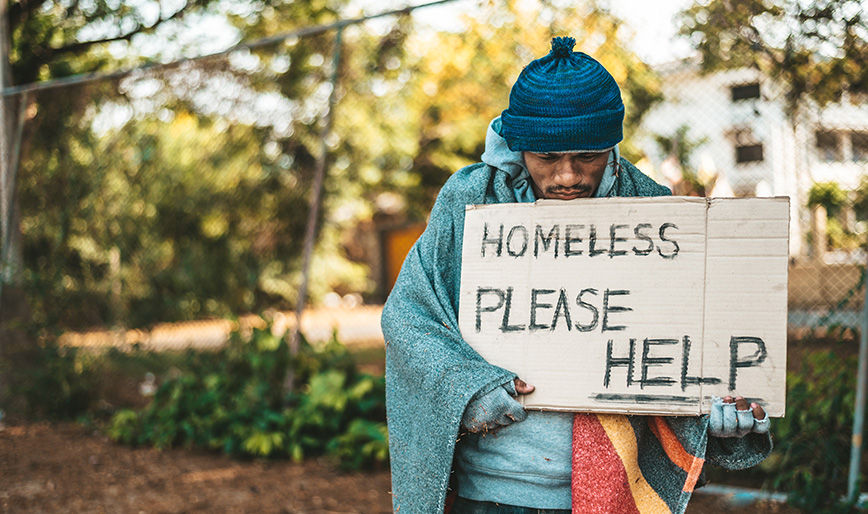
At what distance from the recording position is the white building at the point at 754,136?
3381 mm

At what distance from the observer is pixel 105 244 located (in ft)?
18.8

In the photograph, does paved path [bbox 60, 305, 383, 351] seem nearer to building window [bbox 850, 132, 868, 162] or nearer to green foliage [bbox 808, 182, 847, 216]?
green foliage [bbox 808, 182, 847, 216]

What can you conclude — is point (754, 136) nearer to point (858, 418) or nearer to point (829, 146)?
point (829, 146)

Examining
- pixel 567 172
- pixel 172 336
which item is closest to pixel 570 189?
pixel 567 172

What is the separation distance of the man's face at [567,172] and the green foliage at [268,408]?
306cm

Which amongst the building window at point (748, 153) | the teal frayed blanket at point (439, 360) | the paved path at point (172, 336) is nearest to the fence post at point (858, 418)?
the building window at point (748, 153)

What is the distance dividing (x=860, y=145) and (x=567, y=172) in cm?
251

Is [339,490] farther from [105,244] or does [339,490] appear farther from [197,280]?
[105,244]

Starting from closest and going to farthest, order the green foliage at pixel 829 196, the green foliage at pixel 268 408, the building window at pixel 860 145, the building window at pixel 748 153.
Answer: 1. the building window at pixel 860 145
2. the green foliage at pixel 829 196
3. the building window at pixel 748 153
4. the green foliage at pixel 268 408

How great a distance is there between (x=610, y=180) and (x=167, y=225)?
514 cm

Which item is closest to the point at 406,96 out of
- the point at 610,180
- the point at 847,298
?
the point at 847,298

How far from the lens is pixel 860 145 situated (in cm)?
330

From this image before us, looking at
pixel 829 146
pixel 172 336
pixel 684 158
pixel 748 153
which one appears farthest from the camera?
pixel 172 336

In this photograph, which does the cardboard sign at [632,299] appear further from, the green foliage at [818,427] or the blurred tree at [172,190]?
the blurred tree at [172,190]
